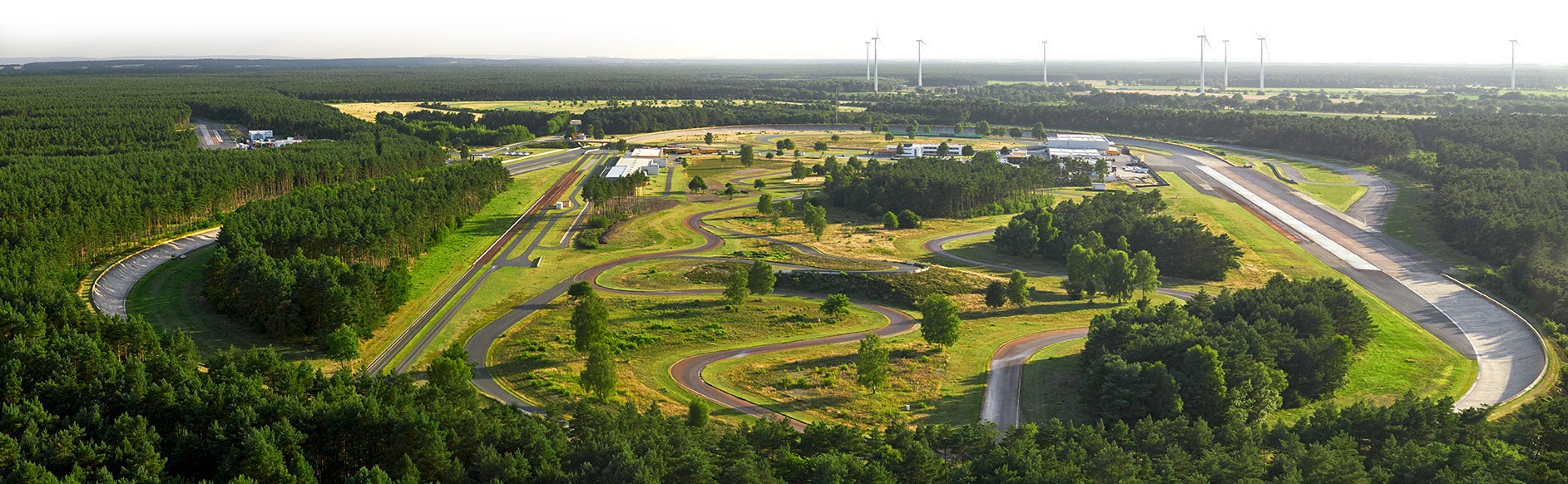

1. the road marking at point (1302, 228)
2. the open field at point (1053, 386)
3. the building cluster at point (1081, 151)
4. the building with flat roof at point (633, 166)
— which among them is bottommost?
the open field at point (1053, 386)

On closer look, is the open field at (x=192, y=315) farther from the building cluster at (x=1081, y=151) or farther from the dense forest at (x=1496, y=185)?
the building cluster at (x=1081, y=151)

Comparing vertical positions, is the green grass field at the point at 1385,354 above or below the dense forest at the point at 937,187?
below

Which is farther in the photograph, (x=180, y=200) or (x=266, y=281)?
(x=180, y=200)

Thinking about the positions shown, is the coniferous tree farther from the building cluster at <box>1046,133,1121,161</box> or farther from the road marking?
the building cluster at <box>1046,133,1121,161</box>

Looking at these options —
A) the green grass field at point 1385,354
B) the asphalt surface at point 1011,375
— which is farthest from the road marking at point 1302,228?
the asphalt surface at point 1011,375

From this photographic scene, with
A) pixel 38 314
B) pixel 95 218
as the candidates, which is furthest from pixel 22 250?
pixel 38 314

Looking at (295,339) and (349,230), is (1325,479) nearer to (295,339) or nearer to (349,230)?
(295,339)
